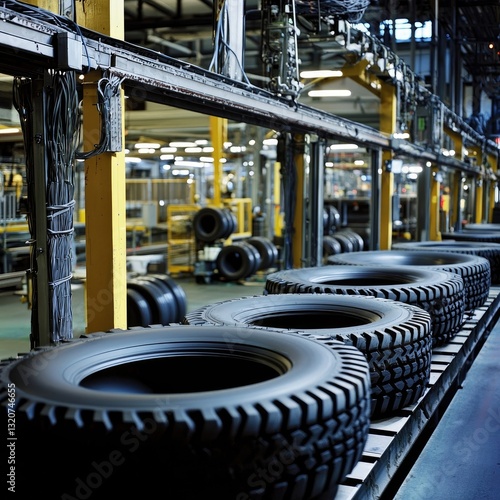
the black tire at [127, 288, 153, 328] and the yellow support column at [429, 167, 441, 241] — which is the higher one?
the yellow support column at [429, 167, 441, 241]

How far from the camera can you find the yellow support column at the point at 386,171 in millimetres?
10047

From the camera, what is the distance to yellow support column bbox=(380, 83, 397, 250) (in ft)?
33.0

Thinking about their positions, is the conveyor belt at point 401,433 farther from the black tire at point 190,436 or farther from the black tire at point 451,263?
the black tire at point 451,263

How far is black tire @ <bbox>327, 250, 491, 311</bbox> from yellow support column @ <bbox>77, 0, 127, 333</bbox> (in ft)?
7.17

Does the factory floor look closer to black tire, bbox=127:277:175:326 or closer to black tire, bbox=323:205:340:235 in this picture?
black tire, bbox=127:277:175:326

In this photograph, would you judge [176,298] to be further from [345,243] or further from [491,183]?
[491,183]

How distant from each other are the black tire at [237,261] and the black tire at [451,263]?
20.9ft

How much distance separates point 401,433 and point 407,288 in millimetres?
1348

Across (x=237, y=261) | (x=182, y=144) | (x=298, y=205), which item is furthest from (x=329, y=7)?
(x=182, y=144)

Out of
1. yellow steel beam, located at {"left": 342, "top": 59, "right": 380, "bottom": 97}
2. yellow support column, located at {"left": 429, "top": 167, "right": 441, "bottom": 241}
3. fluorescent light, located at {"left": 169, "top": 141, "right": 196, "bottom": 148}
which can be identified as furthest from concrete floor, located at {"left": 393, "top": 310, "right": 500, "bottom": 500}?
fluorescent light, located at {"left": 169, "top": 141, "right": 196, "bottom": 148}

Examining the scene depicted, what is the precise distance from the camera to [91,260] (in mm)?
3664

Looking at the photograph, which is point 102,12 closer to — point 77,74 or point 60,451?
point 77,74

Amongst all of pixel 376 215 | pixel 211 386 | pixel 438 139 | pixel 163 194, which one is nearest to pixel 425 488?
pixel 211 386

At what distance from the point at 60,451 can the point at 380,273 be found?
348 centimetres
